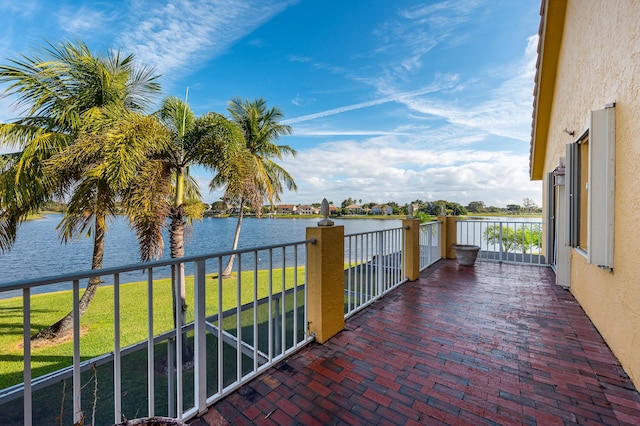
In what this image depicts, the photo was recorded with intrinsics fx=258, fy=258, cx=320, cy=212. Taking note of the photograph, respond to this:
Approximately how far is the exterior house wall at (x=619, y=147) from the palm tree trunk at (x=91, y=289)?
7924 mm

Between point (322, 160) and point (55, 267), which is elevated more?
point (322, 160)

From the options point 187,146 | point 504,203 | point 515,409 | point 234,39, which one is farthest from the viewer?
point 234,39

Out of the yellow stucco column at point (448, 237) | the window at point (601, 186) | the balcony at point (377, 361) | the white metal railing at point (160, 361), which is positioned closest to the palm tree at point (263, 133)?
the white metal railing at point (160, 361)

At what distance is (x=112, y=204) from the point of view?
213 inches

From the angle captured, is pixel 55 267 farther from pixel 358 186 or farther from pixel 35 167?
pixel 358 186

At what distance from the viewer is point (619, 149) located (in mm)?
2322

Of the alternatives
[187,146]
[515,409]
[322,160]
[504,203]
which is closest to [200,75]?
[187,146]

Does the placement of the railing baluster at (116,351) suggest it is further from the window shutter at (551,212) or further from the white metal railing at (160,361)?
the window shutter at (551,212)

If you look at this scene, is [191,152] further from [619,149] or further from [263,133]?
[263,133]

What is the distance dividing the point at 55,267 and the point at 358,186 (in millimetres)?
17533

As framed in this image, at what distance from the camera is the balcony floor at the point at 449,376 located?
1.72 meters

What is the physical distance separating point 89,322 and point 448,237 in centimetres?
1114

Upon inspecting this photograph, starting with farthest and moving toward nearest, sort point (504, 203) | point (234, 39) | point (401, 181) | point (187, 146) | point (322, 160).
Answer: point (401, 181)
point (322, 160)
point (234, 39)
point (504, 203)
point (187, 146)

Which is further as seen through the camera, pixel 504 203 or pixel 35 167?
pixel 504 203
